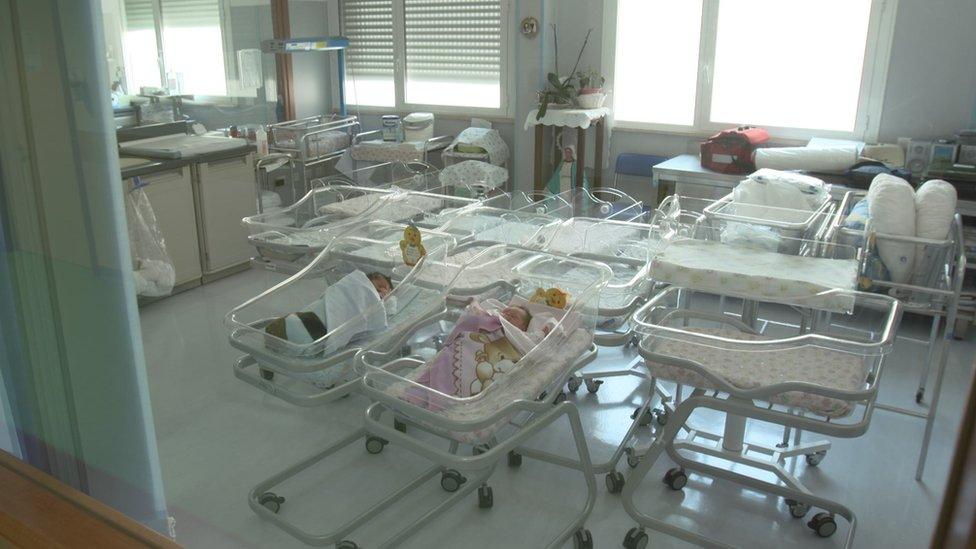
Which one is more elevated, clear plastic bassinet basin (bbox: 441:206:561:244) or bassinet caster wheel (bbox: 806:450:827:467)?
clear plastic bassinet basin (bbox: 441:206:561:244)

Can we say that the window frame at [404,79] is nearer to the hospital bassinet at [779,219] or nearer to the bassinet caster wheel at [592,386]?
the hospital bassinet at [779,219]

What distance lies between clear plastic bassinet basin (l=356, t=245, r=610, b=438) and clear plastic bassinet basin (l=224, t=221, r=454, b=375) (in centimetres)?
9

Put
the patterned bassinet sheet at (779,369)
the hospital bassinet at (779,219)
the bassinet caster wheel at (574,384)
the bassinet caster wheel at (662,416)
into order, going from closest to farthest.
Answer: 1. the patterned bassinet sheet at (779,369)
2. the hospital bassinet at (779,219)
3. the bassinet caster wheel at (662,416)
4. the bassinet caster wheel at (574,384)

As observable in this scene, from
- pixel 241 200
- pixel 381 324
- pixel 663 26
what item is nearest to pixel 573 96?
pixel 663 26

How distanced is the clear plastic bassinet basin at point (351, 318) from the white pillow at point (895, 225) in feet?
5.74

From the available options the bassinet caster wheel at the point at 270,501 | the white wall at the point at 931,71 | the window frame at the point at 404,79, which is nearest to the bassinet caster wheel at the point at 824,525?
the bassinet caster wheel at the point at 270,501

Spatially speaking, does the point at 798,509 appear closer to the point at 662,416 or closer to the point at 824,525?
the point at 824,525

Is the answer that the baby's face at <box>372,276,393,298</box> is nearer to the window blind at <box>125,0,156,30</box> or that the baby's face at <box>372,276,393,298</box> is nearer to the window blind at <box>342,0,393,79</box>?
the window blind at <box>125,0,156,30</box>

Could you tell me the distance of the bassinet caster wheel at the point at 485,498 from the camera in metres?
2.65

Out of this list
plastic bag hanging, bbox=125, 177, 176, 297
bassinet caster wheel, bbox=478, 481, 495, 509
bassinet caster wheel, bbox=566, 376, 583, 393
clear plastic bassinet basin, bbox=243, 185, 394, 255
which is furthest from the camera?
plastic bag hanging, bbox=125, 177, 176, 297

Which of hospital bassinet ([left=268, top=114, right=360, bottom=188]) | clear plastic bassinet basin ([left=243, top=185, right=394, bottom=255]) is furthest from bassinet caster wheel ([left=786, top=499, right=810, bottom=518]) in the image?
hospital bassinet ([left=268, top=114, right=360, bottom=188])

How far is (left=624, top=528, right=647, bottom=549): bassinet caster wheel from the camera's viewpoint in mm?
2412

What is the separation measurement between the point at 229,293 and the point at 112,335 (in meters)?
3.52

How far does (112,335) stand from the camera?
139cm
